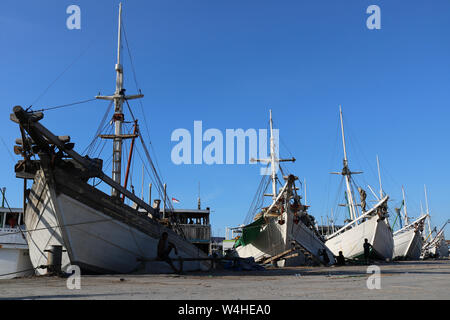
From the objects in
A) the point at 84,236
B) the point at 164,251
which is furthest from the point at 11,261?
the point at 164,251

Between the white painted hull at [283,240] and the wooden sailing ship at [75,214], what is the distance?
39.4 ft

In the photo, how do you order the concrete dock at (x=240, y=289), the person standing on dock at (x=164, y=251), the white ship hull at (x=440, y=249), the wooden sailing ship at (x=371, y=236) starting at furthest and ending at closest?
the white ship hull at (x=440, y=249) < the wooden sailing ship at (x=371, y=236) < the person standing on dock at (x=164, y=251) < the concrete dock at (x=240, y=289)

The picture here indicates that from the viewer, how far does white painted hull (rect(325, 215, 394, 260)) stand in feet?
107

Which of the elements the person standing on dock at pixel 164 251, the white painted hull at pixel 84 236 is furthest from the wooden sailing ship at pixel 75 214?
the person standing on dock at pixel 164 251

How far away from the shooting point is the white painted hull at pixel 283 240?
81.7 feet

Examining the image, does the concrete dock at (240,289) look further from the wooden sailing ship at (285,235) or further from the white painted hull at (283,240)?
the white painted hull at (283,240)

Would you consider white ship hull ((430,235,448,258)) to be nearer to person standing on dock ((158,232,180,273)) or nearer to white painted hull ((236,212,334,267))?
white painted hull ((236,212,334,267))

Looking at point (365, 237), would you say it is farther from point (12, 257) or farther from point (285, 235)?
point (12, 257)

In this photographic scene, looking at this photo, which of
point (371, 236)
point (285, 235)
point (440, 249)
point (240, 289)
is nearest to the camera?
point (240, 289)

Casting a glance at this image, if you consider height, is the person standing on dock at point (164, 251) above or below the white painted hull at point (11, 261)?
above

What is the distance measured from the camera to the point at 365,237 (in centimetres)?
3281

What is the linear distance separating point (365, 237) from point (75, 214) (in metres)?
27.4

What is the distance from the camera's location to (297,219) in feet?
83.8
